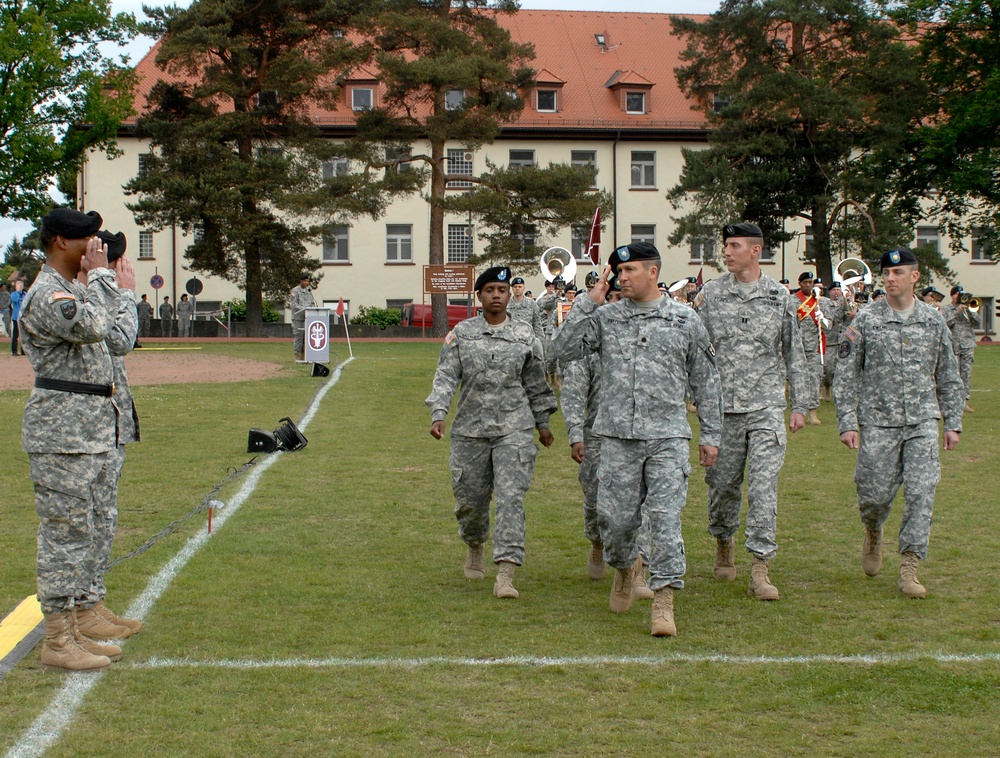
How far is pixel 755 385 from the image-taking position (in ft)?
25.3

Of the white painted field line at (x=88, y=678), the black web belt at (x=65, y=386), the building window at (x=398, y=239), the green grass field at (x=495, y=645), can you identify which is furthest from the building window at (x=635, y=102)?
the black web belt at (x=65, y=386)

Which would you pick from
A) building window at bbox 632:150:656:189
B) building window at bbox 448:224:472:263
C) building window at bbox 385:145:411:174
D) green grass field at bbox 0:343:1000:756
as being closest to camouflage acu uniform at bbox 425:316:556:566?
green grass field at bbox 0:343:1000:756

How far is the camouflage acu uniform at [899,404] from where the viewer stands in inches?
302

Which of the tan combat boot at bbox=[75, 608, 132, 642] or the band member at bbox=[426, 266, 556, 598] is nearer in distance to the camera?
the tan combat boot at bbox=[75, 608, 132, 642]

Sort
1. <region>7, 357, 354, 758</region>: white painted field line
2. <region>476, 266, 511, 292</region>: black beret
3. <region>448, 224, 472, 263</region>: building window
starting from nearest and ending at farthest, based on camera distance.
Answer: <region>7, 357, 354, 758</region>: white painted field line
<region>476, 266, 511, 292</region>: black beret
<region>448, 224, 472, 263</region>: building window

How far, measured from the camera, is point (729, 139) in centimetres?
4650

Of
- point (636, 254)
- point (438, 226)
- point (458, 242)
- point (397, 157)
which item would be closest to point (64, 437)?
point (636, 254)

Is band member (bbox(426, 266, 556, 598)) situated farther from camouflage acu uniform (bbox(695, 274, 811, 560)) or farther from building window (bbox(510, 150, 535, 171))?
building window (bbox(510, 150, 535, 171))

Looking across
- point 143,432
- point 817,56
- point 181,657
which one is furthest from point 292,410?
point 817,56

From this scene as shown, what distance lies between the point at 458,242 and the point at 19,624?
57.5 meters

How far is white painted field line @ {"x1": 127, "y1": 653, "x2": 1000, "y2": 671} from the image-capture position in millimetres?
5934

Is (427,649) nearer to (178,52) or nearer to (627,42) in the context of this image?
(178,52)

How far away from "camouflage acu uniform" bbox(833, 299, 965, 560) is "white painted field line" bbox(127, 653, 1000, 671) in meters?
1.63

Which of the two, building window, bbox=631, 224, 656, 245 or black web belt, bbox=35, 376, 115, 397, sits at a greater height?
building window, bbox=631, 224, 656, 245
